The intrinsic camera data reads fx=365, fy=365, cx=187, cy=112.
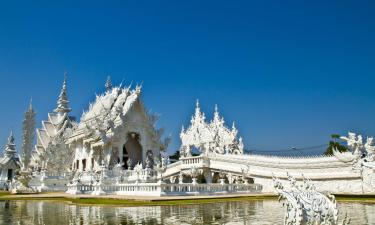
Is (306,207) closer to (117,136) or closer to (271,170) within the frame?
(271,170)

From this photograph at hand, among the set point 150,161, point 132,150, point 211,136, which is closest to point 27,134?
point 132,150

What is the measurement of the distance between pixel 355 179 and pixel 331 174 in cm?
137

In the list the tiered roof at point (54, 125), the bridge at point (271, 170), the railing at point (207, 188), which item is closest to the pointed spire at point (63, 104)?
the tiered roof at point (54, 125)

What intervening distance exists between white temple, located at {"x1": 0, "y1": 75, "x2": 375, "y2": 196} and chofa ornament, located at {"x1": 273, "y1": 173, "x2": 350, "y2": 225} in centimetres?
1011

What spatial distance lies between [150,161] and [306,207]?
28.2 m

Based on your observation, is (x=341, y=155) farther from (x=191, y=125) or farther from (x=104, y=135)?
(x=191, y=125)

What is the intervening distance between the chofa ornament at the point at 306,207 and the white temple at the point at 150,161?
1011cm

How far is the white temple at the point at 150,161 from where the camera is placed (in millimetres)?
19469

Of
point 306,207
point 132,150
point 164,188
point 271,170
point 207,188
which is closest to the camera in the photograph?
point 306,207

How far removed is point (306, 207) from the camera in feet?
16.4

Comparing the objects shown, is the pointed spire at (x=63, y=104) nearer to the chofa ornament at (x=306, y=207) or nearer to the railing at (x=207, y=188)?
the railing at (x=207, y=188)

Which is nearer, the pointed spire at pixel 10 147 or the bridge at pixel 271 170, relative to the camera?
the bridge at pixel 271 170

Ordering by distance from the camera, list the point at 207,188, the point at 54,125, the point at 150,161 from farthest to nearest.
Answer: the point at 54,125, the point at 150,161, the point at 207,188

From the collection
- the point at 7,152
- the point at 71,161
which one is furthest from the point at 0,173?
the point at 71,161
